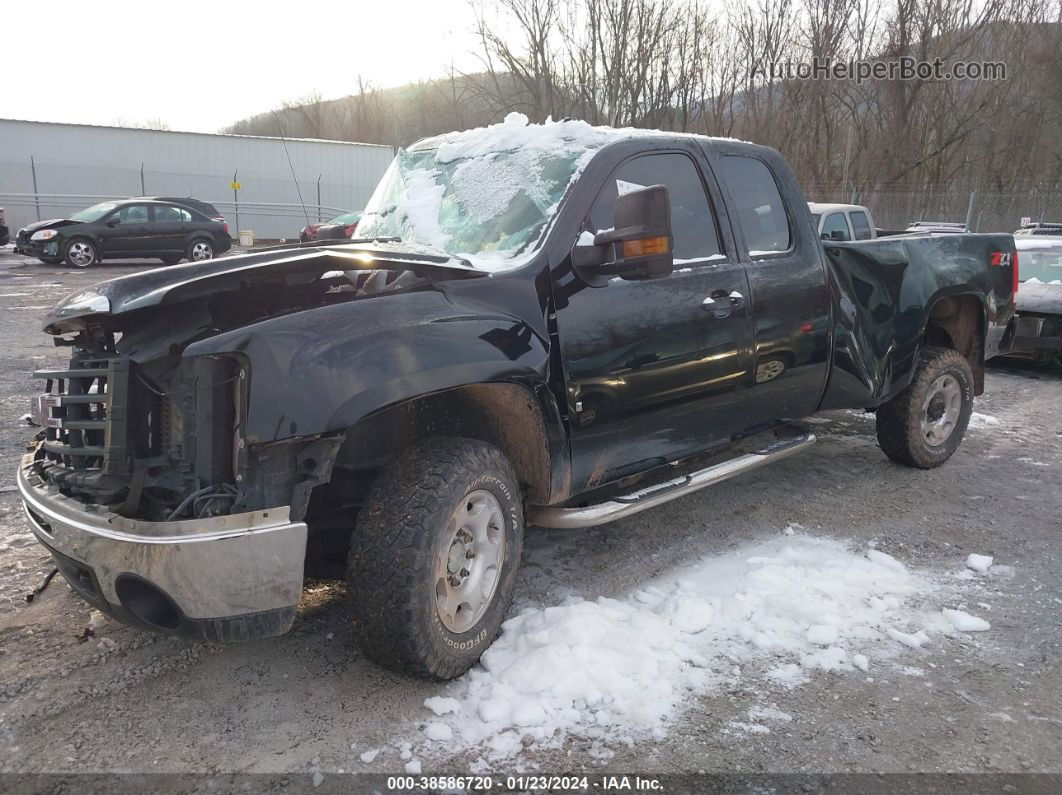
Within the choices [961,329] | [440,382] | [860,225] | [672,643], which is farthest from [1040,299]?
[440,382]

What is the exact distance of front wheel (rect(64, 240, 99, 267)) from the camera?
18359 mm

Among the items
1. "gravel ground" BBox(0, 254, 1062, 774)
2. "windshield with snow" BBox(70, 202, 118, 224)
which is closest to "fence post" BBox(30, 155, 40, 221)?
"windshield with snow" BBox(70, 202, 118, 224)

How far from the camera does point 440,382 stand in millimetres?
2721

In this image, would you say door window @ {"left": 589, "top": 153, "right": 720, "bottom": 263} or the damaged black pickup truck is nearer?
the damaged black pickup truck

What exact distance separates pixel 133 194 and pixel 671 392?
30871 mm

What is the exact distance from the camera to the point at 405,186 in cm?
426

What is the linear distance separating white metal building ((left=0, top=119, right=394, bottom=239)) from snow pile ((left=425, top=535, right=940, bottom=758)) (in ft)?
86.0

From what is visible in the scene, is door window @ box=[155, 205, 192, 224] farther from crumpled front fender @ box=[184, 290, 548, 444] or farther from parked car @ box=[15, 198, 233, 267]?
crumpled front fender @ box=[184, 290, 548, 444]

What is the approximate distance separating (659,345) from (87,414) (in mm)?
2159

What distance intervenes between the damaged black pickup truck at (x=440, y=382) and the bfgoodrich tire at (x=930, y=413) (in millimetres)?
791

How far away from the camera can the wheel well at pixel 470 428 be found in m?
3.01

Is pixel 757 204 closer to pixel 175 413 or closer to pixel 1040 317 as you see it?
pixel 175 413

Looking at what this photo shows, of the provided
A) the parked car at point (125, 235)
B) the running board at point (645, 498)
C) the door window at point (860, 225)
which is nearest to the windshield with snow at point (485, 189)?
the running board at point (645, 498)

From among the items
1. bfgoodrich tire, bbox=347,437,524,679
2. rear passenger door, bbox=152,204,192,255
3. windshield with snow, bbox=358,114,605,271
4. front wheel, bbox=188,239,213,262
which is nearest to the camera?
bfgoodrich tire, bbox=347,437,524,679
